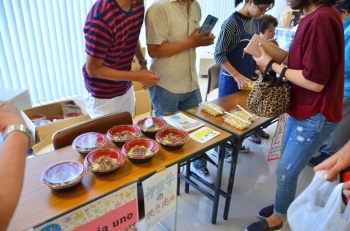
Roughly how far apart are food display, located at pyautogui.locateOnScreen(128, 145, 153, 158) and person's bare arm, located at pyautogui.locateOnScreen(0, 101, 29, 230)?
20.9 inches

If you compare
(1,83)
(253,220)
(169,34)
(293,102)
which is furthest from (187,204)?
(1,83)

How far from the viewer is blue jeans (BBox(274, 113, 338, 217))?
125 centimetres

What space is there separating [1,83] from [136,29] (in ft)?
5.09

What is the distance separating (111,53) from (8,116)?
0.79 meters

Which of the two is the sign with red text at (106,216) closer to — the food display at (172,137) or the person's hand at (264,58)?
the food display at (172,137)

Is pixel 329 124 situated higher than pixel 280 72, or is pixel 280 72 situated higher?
pixel 280 72

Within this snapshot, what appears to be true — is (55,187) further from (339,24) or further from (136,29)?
(339,24)

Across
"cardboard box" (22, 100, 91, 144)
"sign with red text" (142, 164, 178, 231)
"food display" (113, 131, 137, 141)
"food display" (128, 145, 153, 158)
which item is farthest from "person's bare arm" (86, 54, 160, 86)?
"cardboard box" (22, 100, 91, 144)

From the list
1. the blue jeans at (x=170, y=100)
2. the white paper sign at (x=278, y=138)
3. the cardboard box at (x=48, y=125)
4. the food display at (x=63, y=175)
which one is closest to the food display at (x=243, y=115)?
the white paper sign at (x=278, y=138)

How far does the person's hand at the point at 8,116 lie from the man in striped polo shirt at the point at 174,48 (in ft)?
3.20

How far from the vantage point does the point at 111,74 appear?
1.35m

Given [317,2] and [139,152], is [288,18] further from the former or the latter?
[139,152]

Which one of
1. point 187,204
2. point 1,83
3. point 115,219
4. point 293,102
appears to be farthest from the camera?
point 1,83

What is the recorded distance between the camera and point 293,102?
51.4 inches
